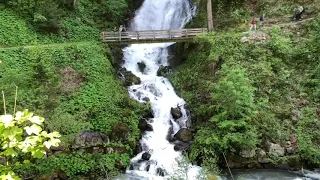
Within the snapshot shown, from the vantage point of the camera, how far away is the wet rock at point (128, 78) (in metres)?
20.9

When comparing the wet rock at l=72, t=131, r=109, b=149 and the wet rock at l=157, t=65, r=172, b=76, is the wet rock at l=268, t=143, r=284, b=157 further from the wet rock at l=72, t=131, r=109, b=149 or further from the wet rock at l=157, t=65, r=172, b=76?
the wet rock at l=157, t=65, r=172, b=76

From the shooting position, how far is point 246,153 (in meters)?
14.7

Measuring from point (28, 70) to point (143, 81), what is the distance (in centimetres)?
751

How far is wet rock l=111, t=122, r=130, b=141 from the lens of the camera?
1562 cm

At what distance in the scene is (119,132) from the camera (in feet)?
51.4

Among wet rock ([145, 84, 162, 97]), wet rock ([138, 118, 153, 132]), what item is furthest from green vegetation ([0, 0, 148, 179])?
wet rock ([145, 84, 162, 97])

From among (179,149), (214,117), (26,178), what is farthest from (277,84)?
(26,178)

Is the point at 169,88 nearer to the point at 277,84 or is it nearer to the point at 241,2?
the point at 277,84

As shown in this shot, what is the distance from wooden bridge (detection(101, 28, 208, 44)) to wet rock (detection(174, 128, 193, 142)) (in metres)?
7.30

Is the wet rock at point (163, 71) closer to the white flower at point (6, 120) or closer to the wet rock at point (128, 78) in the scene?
the wet rock at point (128, 78)

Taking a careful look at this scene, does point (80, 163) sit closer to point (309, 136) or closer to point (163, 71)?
point (163, 71)

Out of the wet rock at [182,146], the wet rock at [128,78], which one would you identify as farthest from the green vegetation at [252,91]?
the wet rock at [128,78]

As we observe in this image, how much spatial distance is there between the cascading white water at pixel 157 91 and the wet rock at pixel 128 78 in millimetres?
505

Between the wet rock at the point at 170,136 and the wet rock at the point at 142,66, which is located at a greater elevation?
the wet rock at the point at 142,66
